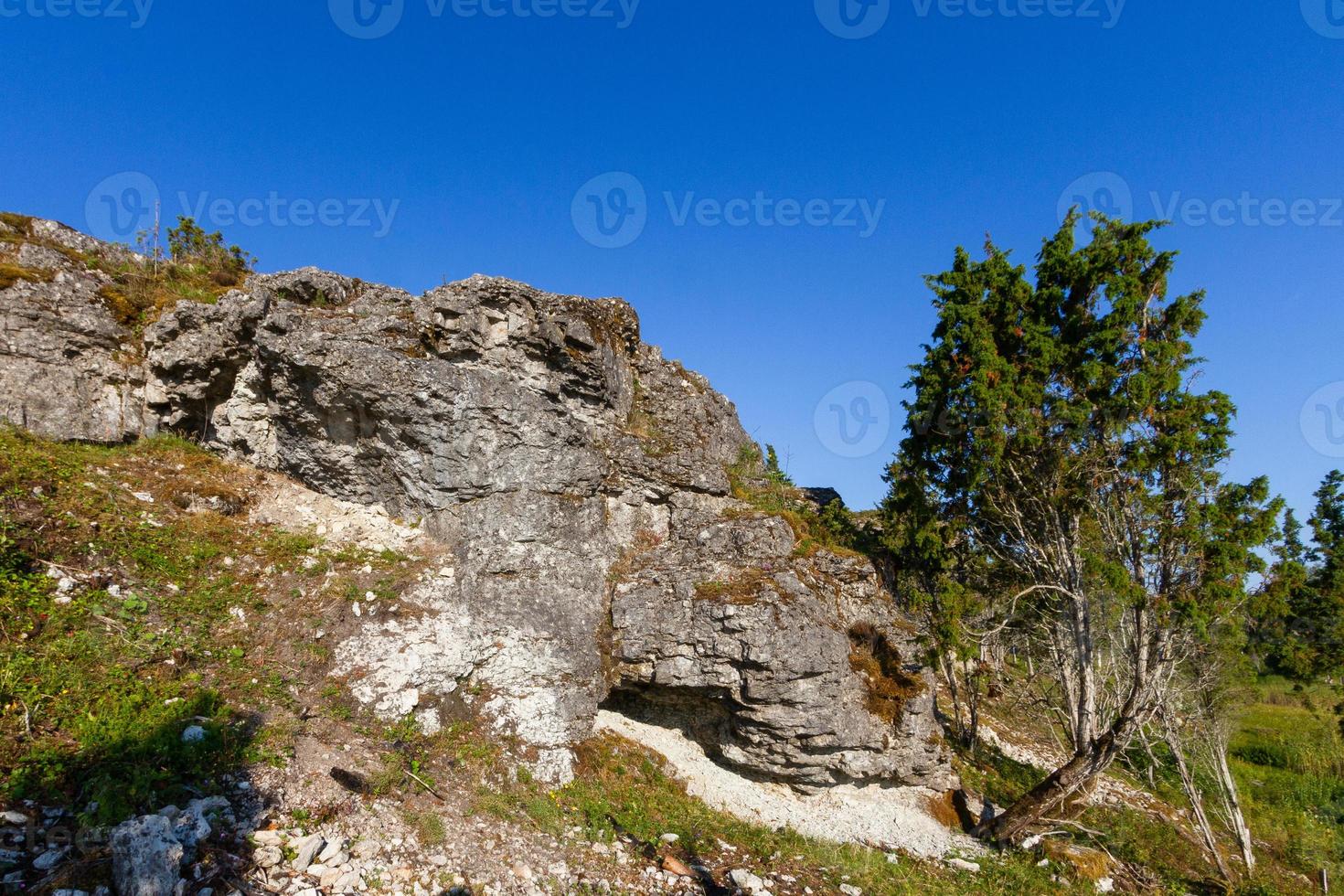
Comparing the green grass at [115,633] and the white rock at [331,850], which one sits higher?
the green grass at [115,633]

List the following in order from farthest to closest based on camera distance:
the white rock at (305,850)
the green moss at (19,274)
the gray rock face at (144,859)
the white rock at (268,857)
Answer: the green moss at (19,274) < the white rock at (305,850) < the white rock at (268,857) < the gray rock face at (144,859)

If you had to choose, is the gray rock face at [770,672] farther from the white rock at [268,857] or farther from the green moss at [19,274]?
the green moss at [19,274]

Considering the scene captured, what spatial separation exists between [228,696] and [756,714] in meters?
8.27

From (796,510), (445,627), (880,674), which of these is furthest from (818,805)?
(445,627)

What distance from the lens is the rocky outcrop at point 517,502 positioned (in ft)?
33.7

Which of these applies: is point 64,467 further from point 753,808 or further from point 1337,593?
point 1337,593

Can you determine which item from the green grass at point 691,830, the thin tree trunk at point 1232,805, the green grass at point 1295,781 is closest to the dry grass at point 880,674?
the green grass at point 691,830

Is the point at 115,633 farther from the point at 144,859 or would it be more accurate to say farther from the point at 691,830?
the point at 691,830

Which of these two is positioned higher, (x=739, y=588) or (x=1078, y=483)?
(x=1078, y=483)

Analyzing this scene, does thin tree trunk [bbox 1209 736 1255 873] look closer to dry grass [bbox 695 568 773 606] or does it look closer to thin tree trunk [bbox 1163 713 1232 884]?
thin tree trunk [bbox 1163 713 1232 884]

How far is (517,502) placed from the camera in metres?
11.5

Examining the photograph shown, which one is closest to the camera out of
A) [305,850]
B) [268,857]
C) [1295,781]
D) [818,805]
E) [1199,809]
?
[268,857]

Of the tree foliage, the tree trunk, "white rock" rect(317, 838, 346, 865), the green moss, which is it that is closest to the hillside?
"white rock" rect(317, 838, 346, 865)

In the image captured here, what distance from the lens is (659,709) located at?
11305 millimetres
